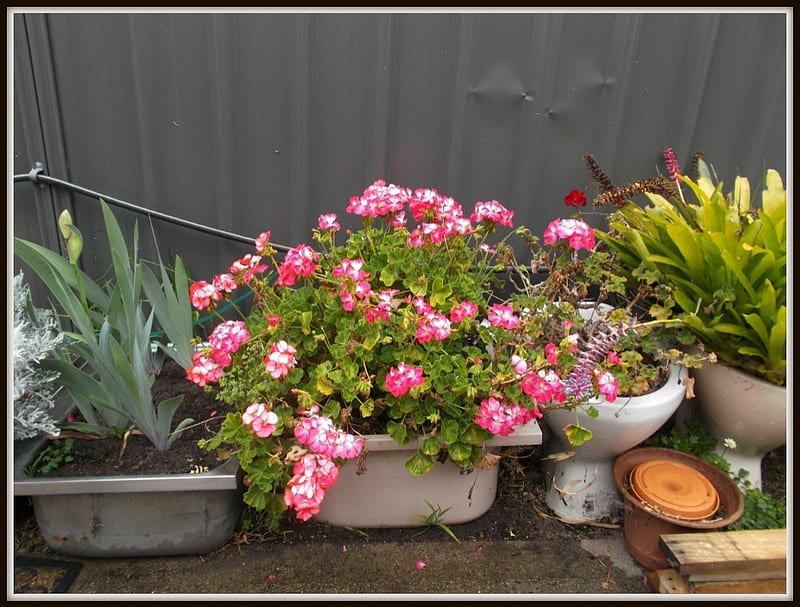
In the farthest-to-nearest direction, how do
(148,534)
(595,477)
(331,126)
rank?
(331,126) < (595,477) < (148,534)

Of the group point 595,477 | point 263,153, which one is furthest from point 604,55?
point 595,477

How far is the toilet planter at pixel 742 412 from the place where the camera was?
1767 millimetres

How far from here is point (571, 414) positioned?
5.62 feet

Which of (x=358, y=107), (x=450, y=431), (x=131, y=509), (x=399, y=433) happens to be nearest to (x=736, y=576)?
(x=450, y=431)

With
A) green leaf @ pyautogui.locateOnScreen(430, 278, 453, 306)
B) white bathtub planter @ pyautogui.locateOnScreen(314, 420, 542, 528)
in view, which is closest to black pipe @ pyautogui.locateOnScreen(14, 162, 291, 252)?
green leaf @ pyautogui.locateOnScreen(430, 278, 453, 306)

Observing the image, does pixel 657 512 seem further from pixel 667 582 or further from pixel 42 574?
pixel 42 574

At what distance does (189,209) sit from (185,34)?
56cm

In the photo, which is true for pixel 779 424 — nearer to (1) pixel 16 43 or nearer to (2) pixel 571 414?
(2) pixel 571 414

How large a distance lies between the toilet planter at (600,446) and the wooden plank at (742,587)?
1.16ft

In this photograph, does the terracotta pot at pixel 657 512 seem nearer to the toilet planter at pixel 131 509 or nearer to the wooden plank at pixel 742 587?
the wooden plank at pixel 742 587

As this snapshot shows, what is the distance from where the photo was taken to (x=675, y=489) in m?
1.69

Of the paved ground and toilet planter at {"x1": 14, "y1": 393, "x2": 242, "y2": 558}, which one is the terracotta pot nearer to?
the paved ground

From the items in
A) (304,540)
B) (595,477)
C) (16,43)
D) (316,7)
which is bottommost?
(304,540)

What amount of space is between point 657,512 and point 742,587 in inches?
9.6
